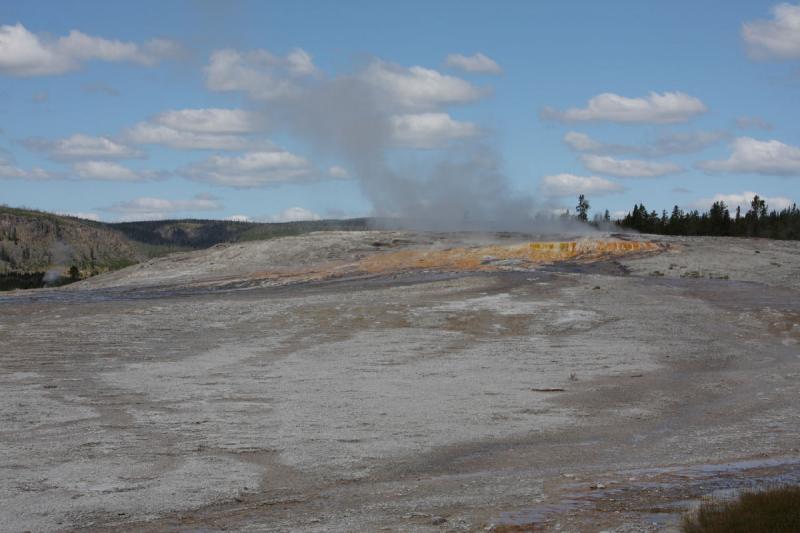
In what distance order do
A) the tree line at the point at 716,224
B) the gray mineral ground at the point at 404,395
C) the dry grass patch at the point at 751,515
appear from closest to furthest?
the dry grass patch at the point at 751,515
the gray mineral ground at the point at 404,395
the tree line at the point at 716,224

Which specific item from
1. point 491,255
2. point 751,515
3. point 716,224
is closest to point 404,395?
point 751,515

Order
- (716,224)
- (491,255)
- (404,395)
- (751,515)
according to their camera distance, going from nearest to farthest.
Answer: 1. (751,515)
2. (404,395)
3. (491,255)
4. (716,224)

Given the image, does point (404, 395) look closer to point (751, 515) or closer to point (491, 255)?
point (751, 515)

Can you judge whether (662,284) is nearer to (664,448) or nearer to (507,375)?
(507,375)

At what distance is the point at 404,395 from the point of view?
1673 cm

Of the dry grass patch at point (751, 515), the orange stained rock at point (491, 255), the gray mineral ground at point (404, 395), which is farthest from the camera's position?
the orange stained rock at point (491, 255)

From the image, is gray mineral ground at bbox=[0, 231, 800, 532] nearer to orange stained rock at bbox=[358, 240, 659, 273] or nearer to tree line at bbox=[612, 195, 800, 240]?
orange stained rock at bbox=[358, 240, 659, 273]

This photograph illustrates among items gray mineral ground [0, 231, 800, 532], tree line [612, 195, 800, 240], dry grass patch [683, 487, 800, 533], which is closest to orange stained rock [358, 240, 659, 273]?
gray mineral ground [0, 231, 800, 532]

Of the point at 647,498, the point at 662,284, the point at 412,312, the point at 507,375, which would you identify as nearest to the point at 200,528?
the point at 647,498

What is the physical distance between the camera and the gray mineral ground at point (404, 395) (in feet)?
32.1

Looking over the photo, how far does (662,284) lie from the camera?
32.0m

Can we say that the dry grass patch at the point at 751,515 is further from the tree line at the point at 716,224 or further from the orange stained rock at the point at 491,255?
the tree line at the point at 716,224

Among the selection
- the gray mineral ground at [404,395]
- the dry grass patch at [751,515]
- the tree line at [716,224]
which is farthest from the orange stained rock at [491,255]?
the tree line at [716,224]

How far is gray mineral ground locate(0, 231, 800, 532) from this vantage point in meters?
9.79
